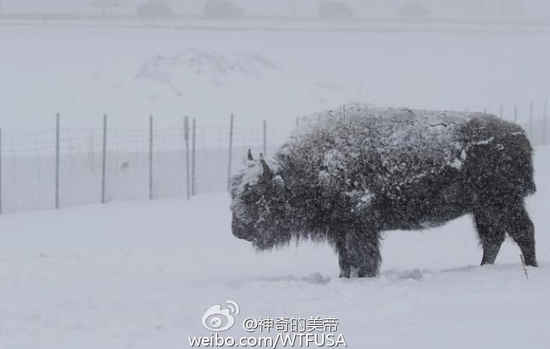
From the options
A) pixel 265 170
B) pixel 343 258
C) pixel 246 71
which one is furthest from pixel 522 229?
pixel 246 71

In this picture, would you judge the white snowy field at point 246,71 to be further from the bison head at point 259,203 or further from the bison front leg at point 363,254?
the bison front leg at point 363,254

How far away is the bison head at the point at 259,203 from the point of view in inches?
340

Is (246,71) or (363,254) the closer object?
(363,254)

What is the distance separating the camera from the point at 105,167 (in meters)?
24.1

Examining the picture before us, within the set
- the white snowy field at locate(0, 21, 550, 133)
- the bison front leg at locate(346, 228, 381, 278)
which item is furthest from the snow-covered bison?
the white snowy field at locate(0, 21, 550, 133)

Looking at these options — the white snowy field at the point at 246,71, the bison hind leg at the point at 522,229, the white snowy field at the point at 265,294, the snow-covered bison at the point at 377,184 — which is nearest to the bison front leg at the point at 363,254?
the snow-covered bison at the point at 377,184

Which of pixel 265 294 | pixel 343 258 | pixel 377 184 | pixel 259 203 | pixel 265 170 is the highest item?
pixel 265 170

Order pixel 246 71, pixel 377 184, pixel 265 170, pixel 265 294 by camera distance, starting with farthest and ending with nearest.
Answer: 1. pixel 246 71
2. pixel 265 170
3. pixel 377 184
4. pixel 265 294

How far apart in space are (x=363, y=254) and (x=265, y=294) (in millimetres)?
1689

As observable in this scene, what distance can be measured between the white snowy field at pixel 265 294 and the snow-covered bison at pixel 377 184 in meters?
0.51

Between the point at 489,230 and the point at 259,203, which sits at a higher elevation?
the point at 259,203

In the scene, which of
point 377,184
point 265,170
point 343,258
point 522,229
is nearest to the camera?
point 377,184

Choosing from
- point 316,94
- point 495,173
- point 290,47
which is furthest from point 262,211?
point 290,47

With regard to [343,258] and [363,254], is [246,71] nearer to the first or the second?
[343,258]
